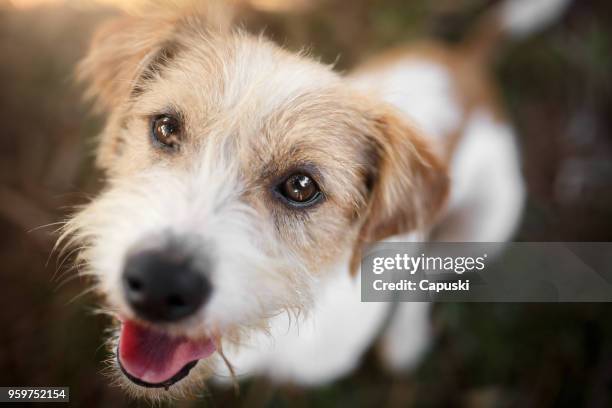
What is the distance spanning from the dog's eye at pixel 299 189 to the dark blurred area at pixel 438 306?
817 millimetres

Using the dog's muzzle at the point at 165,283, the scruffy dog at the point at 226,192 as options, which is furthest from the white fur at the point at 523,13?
the dog's muzzle at the point at 165,283

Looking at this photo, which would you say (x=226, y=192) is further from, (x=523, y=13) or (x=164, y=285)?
(x=523, y=13)

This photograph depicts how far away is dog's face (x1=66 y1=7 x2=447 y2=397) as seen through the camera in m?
1.31

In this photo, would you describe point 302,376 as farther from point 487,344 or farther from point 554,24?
point 554,24

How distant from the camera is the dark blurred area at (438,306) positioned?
2564 millimetres

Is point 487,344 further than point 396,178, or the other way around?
point 487,344

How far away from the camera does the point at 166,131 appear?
1622mm

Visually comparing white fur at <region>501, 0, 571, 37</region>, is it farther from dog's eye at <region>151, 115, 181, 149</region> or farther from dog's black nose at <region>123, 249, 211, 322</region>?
dog's black nose at <region>123, 249, 211, 322</region>

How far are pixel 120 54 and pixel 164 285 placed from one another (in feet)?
3.76

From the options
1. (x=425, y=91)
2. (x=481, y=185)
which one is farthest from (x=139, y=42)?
(x=481, y=185)

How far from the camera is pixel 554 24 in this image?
12.9 ft

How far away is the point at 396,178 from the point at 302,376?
4.54ft

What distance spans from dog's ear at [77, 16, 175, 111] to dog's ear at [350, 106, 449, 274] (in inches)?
35.8

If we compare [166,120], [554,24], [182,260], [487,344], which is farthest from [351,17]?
[182,260]
